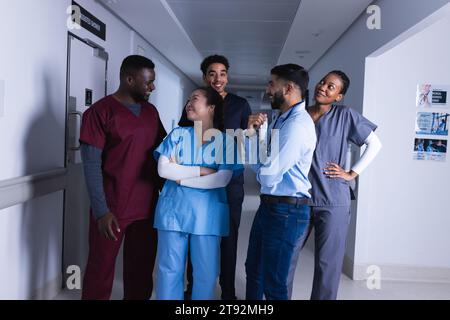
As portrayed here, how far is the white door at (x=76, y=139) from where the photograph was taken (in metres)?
2.67

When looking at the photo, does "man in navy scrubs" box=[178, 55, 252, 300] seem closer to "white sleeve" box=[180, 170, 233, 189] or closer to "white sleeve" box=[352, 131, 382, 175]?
"white sleeve" box=[180, 170, 233, 189]

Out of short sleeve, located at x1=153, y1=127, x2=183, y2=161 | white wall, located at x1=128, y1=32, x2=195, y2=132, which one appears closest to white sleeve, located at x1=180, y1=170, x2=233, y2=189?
short sleeve, located at x1=153, y1=127, x2=183, y2=161

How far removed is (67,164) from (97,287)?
93 cm

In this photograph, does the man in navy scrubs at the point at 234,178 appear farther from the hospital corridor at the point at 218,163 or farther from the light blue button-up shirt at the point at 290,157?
the light blue button-up shirt at the point at 290,157

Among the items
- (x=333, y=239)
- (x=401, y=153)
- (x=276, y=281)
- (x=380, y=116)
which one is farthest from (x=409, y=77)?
(x=276, y=281)

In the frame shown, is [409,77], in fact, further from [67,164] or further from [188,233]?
[67,164]

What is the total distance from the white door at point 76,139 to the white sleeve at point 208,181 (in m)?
1.09

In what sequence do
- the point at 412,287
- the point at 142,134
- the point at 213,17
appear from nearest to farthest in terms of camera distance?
the point at 142,134, the point at 412,287, the point at 213,17

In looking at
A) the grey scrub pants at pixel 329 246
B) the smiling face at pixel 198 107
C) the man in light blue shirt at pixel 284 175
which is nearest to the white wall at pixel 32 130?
the smiling face at pixel 198 107

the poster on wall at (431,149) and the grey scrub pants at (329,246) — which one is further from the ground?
the poster on wall at (431,149)

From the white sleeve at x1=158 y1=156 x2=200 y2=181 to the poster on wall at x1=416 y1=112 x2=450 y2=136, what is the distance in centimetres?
207

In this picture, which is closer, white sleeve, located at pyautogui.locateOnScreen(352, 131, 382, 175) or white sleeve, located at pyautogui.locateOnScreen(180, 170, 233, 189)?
white sleeve, located at pyautogui.locateOnScreen(180, 170, 233, 189)

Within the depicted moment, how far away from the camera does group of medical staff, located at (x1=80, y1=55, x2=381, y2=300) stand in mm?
1856
